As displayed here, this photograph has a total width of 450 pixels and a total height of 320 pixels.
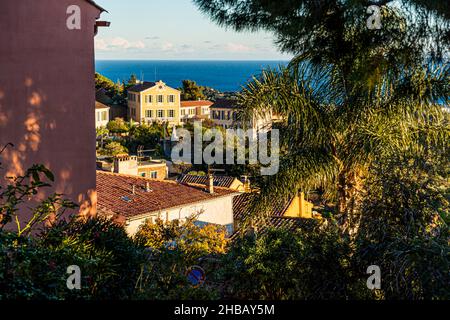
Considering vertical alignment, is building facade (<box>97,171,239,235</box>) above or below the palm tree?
below

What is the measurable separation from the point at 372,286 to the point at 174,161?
3864 cm

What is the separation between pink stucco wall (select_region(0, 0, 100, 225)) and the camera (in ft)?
28.7

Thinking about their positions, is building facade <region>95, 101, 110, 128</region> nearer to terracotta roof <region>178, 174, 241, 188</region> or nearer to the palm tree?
terracotta roof <region>178, 174, 241, 188</region>

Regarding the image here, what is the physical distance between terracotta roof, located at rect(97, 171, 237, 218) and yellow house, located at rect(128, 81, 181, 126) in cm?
5019

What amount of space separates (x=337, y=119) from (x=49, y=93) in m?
4.27

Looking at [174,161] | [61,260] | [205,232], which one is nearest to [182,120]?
[174,161]

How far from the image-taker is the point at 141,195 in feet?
68.9

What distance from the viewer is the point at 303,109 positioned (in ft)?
31.6

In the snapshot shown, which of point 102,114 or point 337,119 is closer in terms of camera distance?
point 337,119

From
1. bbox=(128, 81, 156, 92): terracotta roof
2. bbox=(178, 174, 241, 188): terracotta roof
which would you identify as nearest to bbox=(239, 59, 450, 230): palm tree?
bbox=(178, 174, 241, 188): terracotta roof

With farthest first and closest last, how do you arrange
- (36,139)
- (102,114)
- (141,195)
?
(102,114), (141,195), (36,139)

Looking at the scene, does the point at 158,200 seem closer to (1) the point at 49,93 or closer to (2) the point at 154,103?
(1) the point at 49,93

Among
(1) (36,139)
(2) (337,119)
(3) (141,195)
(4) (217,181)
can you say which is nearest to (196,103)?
(4) (217,181)

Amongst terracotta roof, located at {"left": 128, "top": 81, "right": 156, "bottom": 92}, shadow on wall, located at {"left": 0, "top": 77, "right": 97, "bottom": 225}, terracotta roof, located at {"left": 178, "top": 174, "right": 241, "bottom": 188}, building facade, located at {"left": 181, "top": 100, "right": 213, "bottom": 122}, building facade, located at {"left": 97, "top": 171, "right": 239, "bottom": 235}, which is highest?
shadow on wall, located at {"left": 0, "top": 77, "right": 97, "bottom": 225}
